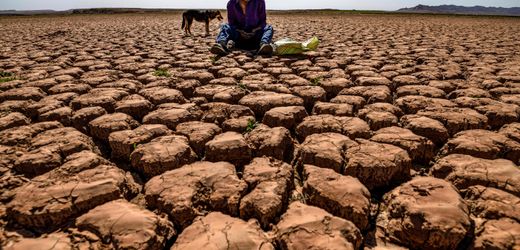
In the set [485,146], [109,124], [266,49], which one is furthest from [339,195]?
[266,49]

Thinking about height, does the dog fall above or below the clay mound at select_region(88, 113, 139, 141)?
above

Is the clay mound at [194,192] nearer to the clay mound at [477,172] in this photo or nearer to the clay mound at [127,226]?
the clay mound at [127,226]

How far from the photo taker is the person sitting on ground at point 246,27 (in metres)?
4.53

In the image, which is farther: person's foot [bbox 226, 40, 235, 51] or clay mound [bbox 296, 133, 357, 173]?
person's foot [bbox 226, 40, 235, 51]

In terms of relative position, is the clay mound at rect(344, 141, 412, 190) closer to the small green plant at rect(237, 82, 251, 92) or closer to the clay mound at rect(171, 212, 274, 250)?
the clay mound at rect(171, 212, 274, 250)

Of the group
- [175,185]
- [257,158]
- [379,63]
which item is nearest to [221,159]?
[257,158]

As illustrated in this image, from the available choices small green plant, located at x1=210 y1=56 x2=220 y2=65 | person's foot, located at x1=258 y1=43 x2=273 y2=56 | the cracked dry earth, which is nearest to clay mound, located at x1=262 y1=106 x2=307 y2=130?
the cracked dry earth

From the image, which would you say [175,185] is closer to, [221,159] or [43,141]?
[221,159]

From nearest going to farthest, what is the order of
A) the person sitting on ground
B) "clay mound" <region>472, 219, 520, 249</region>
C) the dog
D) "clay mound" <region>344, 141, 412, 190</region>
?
"clay mound" <region>472, 219, 520, 249</region>
"clay mound" <region>344, 141, 412, 190</region>
the person sitting on ground
the dog

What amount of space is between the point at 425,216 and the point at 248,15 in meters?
3.99

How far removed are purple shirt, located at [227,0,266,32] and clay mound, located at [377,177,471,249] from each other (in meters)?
3.77

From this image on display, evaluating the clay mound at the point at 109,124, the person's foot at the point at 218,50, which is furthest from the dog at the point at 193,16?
the clay mound at the point at 109,124

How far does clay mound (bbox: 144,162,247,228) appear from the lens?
121 centimetres

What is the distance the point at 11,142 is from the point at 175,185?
1.05 metres
